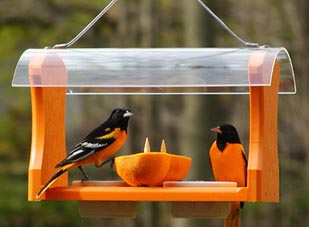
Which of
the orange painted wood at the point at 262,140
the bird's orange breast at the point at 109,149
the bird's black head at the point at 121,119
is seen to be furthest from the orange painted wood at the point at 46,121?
the orange painted wood at the point at 262,140

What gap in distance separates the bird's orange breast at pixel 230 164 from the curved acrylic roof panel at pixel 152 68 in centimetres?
33

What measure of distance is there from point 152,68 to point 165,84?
0.37 ft

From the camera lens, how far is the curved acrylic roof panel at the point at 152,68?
5.46 metres

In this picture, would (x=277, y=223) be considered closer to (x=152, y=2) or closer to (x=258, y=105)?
(x=152, y=2)

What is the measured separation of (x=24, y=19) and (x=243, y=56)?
10265 millimetres

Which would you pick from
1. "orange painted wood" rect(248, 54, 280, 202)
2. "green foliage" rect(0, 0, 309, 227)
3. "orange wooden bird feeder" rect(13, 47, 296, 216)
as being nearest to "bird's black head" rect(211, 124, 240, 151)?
"orange wooden bird feeder" rect(13, 47, 296, 216)

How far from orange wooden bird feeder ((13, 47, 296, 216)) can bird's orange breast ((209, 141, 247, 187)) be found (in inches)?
7.3

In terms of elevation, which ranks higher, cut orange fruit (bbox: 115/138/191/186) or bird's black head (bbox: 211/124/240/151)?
bird's black head (bbox: 211/124/240/151)

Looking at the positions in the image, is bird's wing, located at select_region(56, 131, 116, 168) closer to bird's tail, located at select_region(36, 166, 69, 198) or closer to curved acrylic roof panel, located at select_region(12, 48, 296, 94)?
bird's tail, located at select_region(36, 166, 69, 198)

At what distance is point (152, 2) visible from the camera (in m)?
14.1

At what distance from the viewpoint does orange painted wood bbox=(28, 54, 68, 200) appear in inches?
221

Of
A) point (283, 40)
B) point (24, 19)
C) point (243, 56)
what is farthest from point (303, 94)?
point (243, 56)

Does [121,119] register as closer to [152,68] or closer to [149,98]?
[152,68]

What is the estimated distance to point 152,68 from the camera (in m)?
5.49
